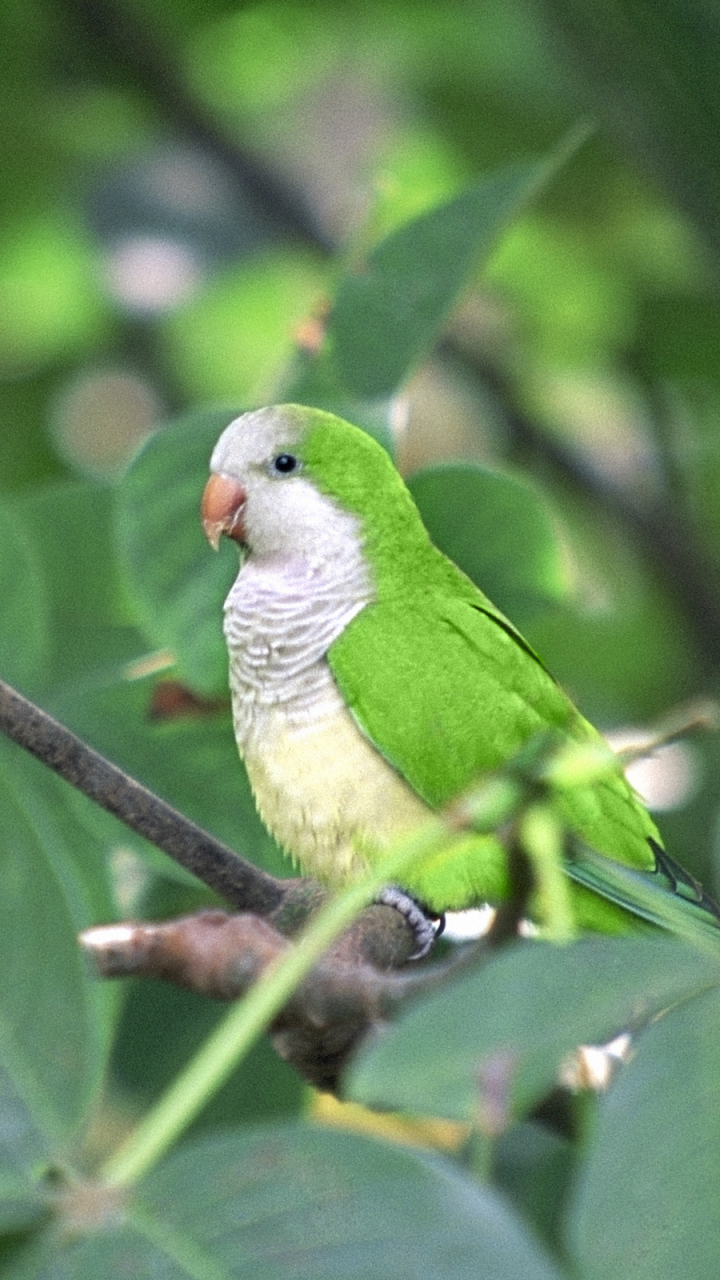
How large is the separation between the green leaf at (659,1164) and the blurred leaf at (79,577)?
0.94 metres

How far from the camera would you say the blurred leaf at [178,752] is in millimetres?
1389

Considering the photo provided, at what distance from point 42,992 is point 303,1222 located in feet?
0.57

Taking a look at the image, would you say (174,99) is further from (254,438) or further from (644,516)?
(254,438)

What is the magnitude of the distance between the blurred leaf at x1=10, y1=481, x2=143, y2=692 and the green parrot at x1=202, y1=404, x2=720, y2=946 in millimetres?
126

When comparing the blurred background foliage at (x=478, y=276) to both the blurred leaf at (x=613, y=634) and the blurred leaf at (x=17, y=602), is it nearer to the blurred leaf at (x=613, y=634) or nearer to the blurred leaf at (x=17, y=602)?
the blurred leaf at (x=613, y=634)

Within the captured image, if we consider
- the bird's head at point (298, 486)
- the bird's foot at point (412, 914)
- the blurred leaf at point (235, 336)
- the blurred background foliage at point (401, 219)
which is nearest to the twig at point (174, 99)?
the blurred background foliage at point (401, 219)

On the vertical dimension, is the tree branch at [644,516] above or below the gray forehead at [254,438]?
below

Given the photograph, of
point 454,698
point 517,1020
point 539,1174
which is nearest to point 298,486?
point 454,698

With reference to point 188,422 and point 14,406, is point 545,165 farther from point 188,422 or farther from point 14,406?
point 14,406

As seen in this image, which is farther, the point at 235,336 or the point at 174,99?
the point at 235,336

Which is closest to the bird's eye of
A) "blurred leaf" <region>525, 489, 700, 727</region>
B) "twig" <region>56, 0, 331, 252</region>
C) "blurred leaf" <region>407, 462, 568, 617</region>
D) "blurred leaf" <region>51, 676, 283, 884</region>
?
"blurred leaf" <region>407, 462, 568, 617</region>

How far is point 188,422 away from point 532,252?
1382mm

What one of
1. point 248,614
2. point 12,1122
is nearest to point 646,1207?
point 12,1122

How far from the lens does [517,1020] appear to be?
582mm
